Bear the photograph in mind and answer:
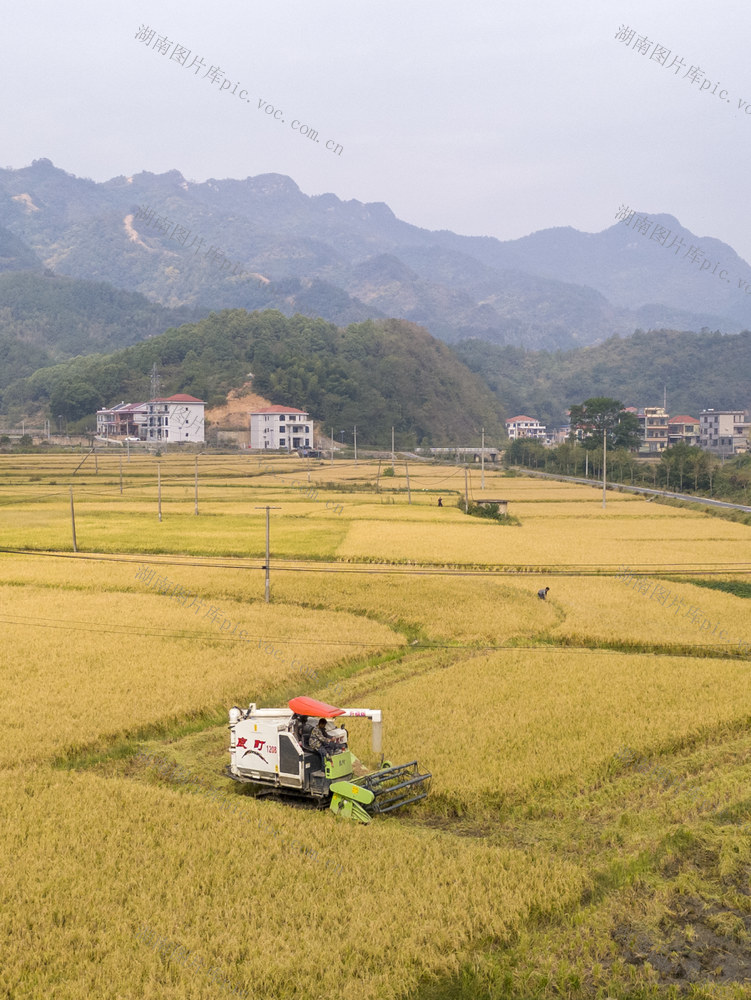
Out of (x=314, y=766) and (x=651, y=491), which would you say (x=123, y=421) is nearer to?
(x=651, y=491)

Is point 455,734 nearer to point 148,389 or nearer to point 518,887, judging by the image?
point 518,887

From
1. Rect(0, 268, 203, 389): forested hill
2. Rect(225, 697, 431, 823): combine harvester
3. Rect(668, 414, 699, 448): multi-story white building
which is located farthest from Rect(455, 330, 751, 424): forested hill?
Rect(225, 697, 431, 823): combine harvester

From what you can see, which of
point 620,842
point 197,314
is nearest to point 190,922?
point 620,842

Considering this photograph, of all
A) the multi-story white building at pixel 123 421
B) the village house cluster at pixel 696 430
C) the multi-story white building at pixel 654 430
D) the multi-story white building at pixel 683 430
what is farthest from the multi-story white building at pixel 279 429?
the multi-story white building at pixel 683 430

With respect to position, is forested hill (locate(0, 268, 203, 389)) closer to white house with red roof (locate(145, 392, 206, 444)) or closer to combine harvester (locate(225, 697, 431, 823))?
white house with red roof (locate(145, 392, 206, 444))

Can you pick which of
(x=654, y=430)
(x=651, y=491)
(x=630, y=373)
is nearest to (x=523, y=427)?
(x=654, y=430)
